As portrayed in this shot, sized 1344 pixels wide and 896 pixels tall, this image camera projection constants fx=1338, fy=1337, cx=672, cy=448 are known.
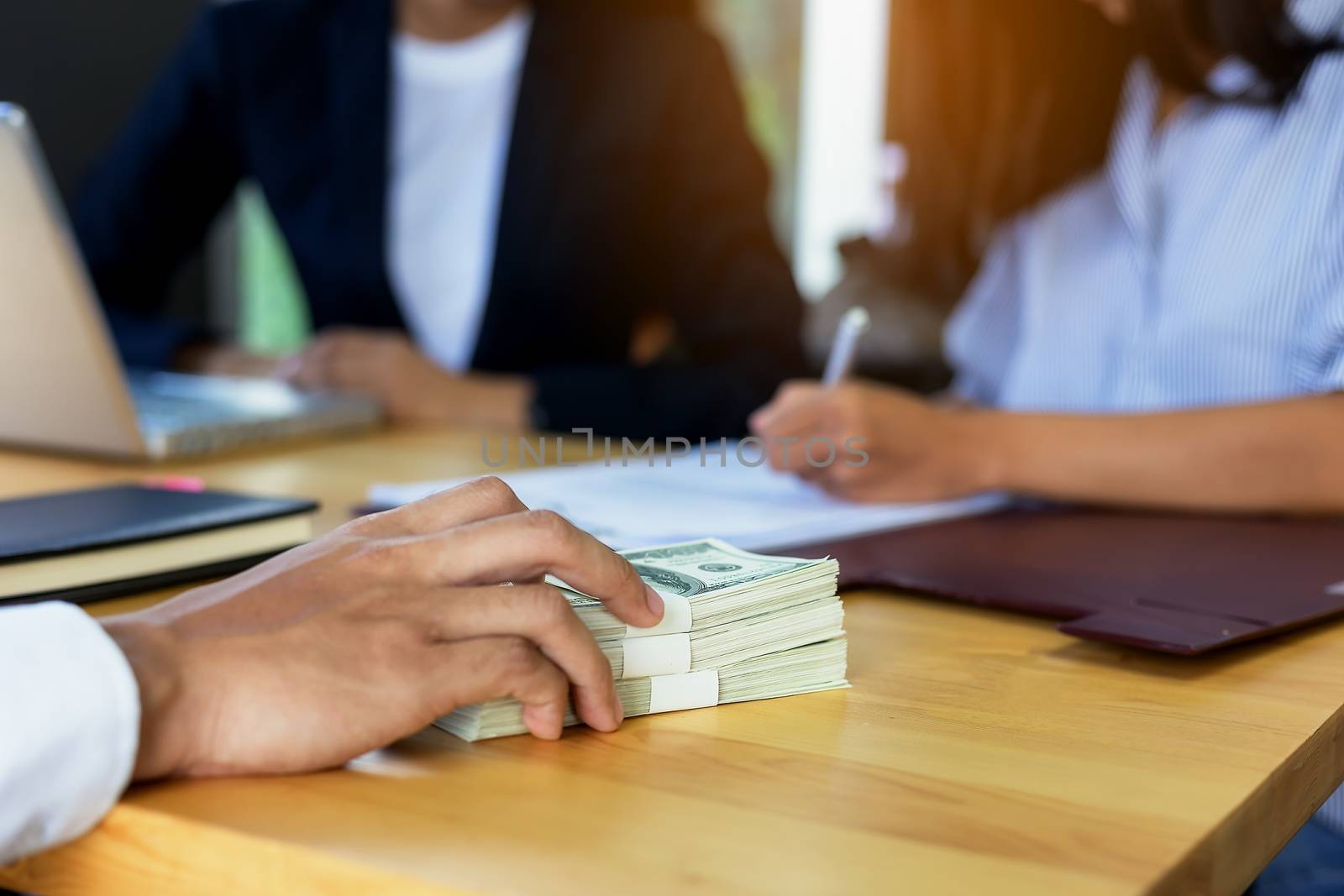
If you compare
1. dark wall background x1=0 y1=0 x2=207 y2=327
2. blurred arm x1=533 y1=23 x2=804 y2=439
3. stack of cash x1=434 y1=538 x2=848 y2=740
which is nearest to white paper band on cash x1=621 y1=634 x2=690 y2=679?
stack of cash x1=434 y1=538 x2=848 y2=740

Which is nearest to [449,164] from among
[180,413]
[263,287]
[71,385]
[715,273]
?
[715,273]

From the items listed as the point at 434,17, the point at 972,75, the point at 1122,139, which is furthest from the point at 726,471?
the point at 434,17

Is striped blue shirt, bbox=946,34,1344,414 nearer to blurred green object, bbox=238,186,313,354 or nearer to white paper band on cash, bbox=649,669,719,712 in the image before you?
white paper band on cash, bbox=649,669,719,712

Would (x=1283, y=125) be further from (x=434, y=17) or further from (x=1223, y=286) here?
(x=434, y=17)

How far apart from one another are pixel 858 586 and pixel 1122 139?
832 millimetres

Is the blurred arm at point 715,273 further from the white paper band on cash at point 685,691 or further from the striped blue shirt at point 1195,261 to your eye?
the white paper band on cash at point 685,691

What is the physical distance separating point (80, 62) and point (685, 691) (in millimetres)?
2373

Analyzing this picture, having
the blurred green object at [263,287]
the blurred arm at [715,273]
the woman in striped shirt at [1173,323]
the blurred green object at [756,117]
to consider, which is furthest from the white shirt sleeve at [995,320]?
the blurred green object at [263,287]

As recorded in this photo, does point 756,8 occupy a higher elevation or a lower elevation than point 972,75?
higher

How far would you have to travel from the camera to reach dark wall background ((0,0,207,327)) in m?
2.41

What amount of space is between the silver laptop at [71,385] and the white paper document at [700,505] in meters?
0.29

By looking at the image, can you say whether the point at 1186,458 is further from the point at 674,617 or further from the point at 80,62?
the point at 80,62

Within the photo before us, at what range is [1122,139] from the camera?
148cm

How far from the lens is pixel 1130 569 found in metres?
0.91
